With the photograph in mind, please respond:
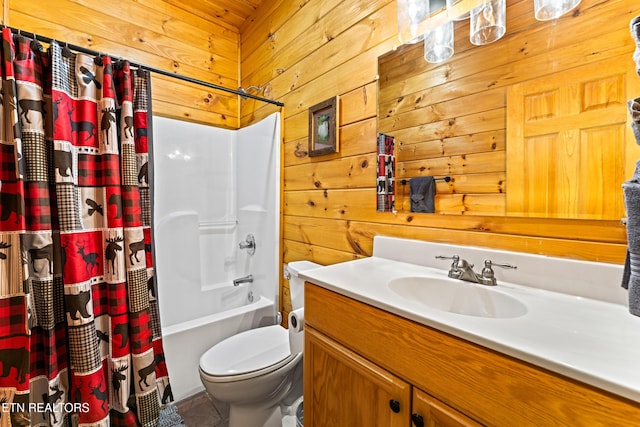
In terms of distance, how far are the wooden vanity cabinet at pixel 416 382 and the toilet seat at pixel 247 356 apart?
0.36m

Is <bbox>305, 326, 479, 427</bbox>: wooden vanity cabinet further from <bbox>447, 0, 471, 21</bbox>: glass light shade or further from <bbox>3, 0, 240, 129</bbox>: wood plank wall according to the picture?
<bbox>3, 0, 240, 129</bbox>: wood plank wall

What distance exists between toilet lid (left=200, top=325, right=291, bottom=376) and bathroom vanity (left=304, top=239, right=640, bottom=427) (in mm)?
413

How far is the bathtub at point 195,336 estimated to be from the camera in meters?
1.60

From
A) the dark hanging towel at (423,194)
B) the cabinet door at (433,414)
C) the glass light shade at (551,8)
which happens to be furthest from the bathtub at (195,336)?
the glass light shade at (551,8)

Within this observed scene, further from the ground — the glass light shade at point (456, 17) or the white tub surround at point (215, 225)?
the glass light shade at point (456, 17)

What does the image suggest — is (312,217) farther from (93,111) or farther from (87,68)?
(87,68)

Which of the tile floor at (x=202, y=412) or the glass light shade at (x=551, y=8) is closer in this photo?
the glass light shade at (x=551, y=8)

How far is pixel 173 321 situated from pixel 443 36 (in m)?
2.32

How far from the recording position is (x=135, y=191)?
4.04 feet

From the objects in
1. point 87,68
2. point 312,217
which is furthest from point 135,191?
point 312,217

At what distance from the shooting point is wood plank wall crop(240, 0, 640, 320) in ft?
2.67

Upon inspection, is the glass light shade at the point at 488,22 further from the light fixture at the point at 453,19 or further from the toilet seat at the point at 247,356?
the toilet seat at the point at 247,356

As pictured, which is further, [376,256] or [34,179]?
[376,256]

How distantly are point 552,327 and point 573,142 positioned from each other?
56 cm
